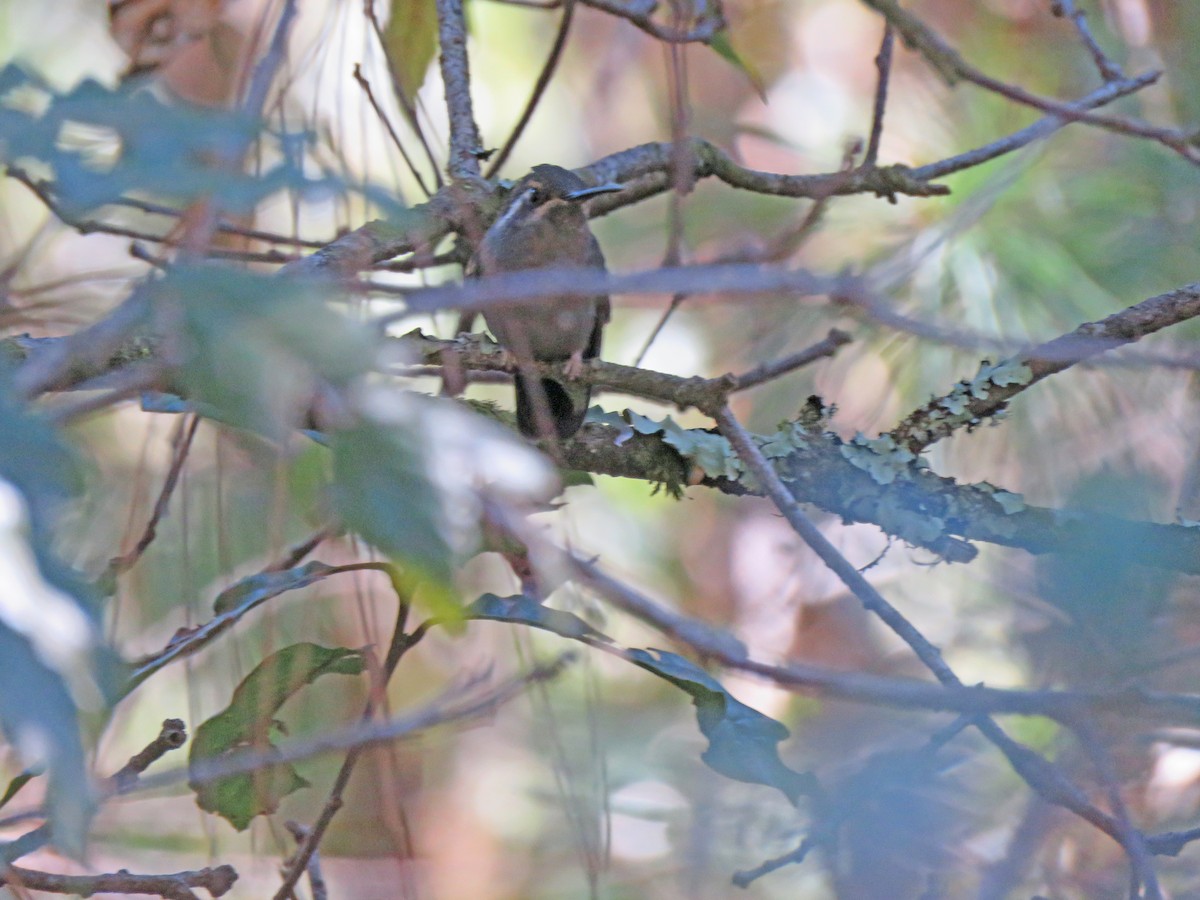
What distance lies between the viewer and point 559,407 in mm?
3453

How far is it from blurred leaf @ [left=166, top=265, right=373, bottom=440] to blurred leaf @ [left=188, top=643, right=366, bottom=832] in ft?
3.37

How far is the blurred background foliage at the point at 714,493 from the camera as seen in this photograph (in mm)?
1608

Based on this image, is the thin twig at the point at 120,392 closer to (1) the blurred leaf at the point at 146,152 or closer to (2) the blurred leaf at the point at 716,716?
(1) the blurred leaf at the point at 146,152

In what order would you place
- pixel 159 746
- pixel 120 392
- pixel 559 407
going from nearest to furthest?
pixel 120 392
pixel 159 746
pixel 559 407

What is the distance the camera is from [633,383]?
6.66ft

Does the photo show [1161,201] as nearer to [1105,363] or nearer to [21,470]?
[1105,363]

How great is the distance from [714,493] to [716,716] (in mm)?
4353

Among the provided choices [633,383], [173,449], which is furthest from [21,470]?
[633,383]

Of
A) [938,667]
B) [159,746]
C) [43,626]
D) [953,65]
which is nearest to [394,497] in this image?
[43,626]

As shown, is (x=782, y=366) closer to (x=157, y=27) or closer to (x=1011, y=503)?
(x=1011, y=503)

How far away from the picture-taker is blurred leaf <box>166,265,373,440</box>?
827mm

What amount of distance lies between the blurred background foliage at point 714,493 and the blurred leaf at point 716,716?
3.3 inches

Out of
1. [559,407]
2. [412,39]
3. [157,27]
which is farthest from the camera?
[559,407]

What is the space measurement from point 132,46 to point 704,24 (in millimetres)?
1035
